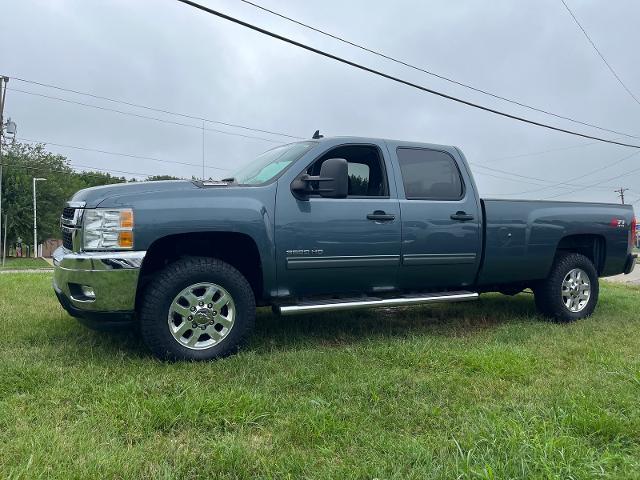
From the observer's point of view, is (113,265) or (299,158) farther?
(299,158)

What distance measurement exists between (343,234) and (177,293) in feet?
4.57

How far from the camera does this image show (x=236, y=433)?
268cm

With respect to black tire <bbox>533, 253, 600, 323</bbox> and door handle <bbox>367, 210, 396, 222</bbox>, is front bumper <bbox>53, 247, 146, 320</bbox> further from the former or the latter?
black tire <bbox>533, 253, 600, 323</bbox>

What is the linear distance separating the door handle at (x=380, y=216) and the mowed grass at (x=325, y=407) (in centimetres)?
104

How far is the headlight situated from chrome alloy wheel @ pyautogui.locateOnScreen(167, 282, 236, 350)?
555 mm

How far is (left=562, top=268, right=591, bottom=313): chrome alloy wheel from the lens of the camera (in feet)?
18.9

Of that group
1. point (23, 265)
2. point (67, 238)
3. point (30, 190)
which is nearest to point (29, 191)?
point (30, 190)

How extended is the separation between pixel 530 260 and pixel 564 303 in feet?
2.42

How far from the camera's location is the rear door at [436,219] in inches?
186

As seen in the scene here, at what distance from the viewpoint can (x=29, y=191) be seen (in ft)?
113

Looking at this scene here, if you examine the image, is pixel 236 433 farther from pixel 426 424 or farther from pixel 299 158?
pixel 299 158

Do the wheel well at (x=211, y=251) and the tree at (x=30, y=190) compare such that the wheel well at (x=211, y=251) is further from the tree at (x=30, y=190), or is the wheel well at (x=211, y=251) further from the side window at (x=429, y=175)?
the tree at (x=30, y=190)

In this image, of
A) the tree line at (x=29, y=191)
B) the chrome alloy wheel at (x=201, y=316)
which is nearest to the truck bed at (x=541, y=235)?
the chrome alloy wheel at (x=201, y=316)

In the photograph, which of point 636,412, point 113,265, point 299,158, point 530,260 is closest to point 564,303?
point 530,260
